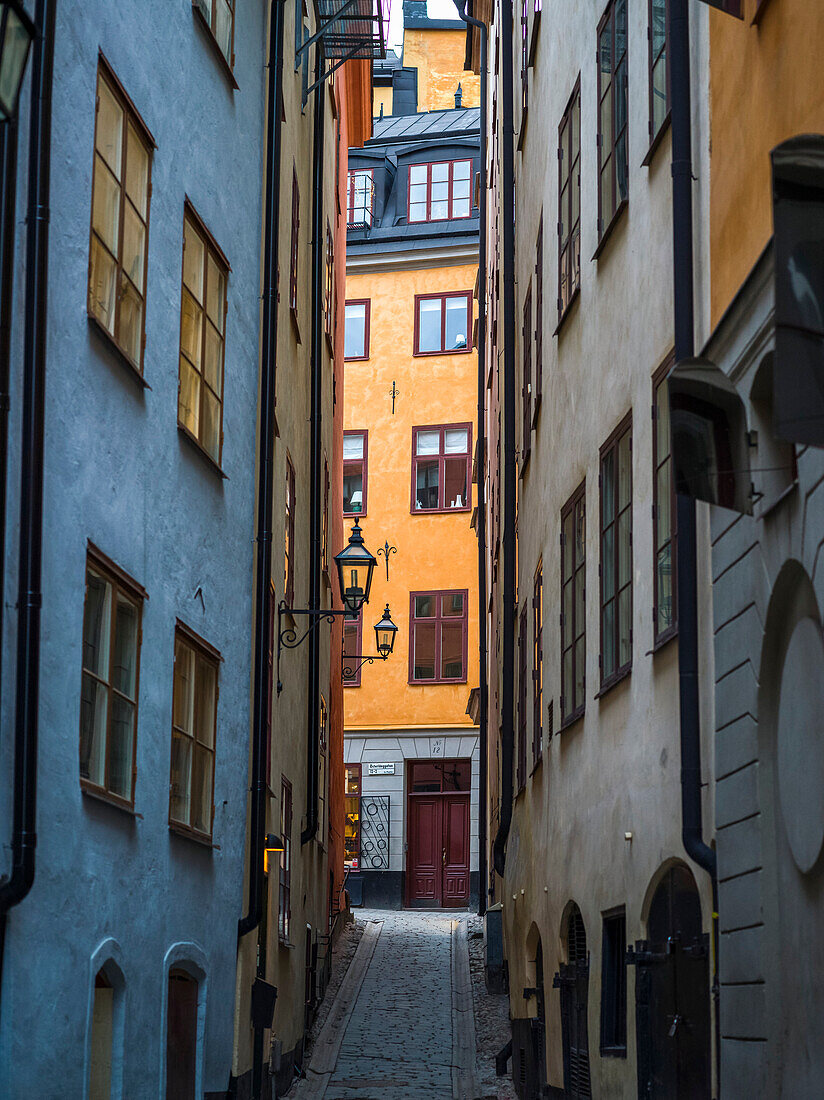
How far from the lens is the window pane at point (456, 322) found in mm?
33500

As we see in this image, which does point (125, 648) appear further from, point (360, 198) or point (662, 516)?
point (360, 198)

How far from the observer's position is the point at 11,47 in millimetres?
4602

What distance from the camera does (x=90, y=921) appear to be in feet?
25.6

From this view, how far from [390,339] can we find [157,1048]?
84.5 feet

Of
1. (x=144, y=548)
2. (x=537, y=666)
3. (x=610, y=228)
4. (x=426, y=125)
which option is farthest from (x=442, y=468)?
(x=144, y=548)

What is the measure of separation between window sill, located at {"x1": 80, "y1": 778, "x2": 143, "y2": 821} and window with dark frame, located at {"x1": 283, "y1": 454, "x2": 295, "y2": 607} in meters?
6.13

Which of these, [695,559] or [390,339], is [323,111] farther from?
[390,339]

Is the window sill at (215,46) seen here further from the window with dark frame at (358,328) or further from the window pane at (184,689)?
the window with dark frame at (358,328)

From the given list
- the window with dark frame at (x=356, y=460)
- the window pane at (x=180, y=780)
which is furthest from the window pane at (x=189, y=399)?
the window with dark frame at (x=356, y=460)

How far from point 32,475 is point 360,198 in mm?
28929

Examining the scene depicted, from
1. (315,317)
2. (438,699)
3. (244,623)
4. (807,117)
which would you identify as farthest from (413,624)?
(807,117)

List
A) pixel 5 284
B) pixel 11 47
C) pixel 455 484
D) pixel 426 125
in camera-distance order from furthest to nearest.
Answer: pixel 426 125 < pixel 455 484 < pixel 5 284 < pixel 11 47

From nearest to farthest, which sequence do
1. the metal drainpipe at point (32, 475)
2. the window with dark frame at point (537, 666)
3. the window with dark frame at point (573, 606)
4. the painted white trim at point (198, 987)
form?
1. the metal drainpipe at point (32, 475)
2. the painted white trim at point (198, 987)
3. the window with dark frame at point (573, 606)
4. the window with dark frame at point (537, 666)

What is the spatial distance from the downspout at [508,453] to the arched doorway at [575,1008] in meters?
4.77
